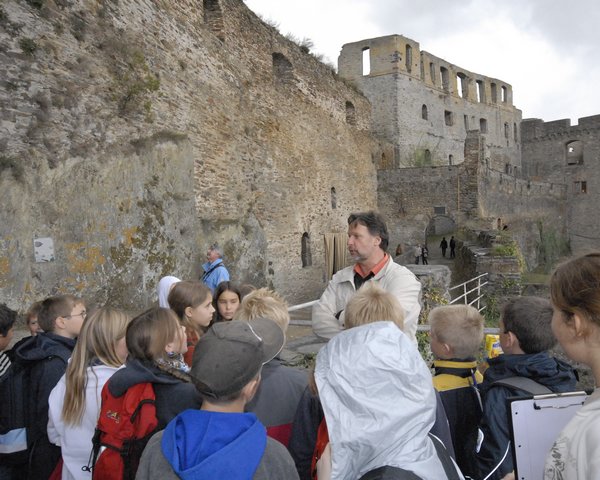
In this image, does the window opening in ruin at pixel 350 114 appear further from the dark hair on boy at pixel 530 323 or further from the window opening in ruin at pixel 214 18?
the dark hair on boy at pixel 530 323

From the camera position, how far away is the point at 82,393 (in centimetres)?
261

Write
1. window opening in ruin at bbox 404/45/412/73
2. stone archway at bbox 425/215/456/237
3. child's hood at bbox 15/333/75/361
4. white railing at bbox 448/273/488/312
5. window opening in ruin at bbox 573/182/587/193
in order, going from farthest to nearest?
window opening in ruin at bbox 573/182/587/193
window opening in ruin at bbox 404/45/412/73
stone archway at bbox 425/215/456/237
white railing at bbox 448/273/488/312
child's hood at bbox 15/333/75/361

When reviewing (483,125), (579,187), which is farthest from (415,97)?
(579,187)

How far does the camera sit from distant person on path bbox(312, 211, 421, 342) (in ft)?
11.1

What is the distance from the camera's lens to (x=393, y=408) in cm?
182

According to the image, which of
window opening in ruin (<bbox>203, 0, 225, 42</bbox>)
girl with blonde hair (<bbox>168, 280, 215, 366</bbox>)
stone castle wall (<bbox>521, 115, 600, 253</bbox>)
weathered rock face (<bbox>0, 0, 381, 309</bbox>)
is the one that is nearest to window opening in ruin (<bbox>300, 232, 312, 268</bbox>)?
weathered rock face (<bbox>0, 0, 381, 309</bbox>)

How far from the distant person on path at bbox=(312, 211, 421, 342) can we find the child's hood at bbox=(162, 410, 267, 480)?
1659mm

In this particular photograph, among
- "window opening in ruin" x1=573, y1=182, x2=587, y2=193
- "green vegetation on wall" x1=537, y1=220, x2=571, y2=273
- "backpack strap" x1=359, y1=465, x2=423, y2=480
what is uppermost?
"window opening in ruin" x1=573, y1=182, x2=587, y2=193

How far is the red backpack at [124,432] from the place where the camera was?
2.29 m

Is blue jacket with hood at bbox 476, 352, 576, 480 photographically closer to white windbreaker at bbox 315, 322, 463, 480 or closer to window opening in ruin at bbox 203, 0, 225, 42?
white windbreaker at bbox 315, 322, 463, 480

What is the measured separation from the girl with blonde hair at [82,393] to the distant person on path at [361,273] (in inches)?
52.9

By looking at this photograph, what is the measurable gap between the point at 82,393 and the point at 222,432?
128 cm

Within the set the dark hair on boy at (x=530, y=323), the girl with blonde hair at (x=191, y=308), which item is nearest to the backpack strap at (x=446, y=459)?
the dark hair on boy at (x=530, y=323)

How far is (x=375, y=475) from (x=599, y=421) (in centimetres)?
77
